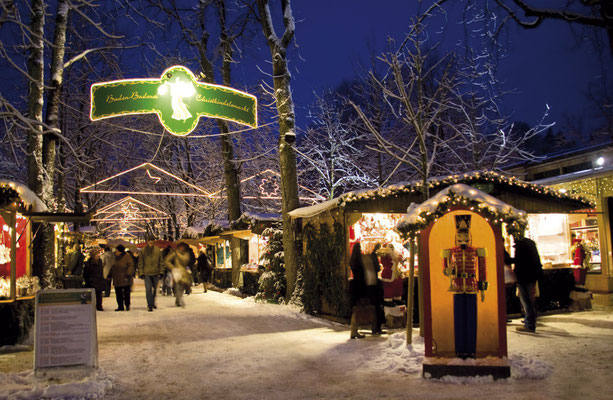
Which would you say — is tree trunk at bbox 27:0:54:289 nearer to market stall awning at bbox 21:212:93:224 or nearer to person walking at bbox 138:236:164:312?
market stall awning at bbox 21:212:93:224

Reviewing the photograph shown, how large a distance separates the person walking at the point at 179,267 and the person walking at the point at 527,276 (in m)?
10.1

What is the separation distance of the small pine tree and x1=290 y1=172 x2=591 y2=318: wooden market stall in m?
2.73

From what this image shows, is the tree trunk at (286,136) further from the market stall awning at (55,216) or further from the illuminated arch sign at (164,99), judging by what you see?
the market stall awning at (55,216)

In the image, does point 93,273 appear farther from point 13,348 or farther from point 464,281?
point 464,281

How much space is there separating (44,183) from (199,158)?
867 inches

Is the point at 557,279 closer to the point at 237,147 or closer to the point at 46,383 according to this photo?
the point at 46,383

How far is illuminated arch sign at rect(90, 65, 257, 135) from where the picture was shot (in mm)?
10000

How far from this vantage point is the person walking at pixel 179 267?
16.7 m

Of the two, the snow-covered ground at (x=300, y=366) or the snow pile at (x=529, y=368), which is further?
the snow pile at (x=529, y=368)

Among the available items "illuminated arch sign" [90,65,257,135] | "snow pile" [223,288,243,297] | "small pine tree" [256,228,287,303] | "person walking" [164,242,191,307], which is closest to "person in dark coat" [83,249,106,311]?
"person walking" [164,242,191,307]

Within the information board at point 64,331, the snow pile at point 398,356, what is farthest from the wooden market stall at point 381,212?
the information board at point 64,331

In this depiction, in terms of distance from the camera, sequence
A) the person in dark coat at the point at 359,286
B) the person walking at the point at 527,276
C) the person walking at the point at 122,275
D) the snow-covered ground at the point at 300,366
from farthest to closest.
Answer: the person walking at the point at 122,275, the person walking at the point at 527,276, the person in dark coat at the point at 359,286, the snow-covered ground at the point at 300,366

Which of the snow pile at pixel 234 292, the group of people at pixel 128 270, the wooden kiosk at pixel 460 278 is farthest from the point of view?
the snow pile at pixel 234 292

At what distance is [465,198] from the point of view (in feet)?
22.6
